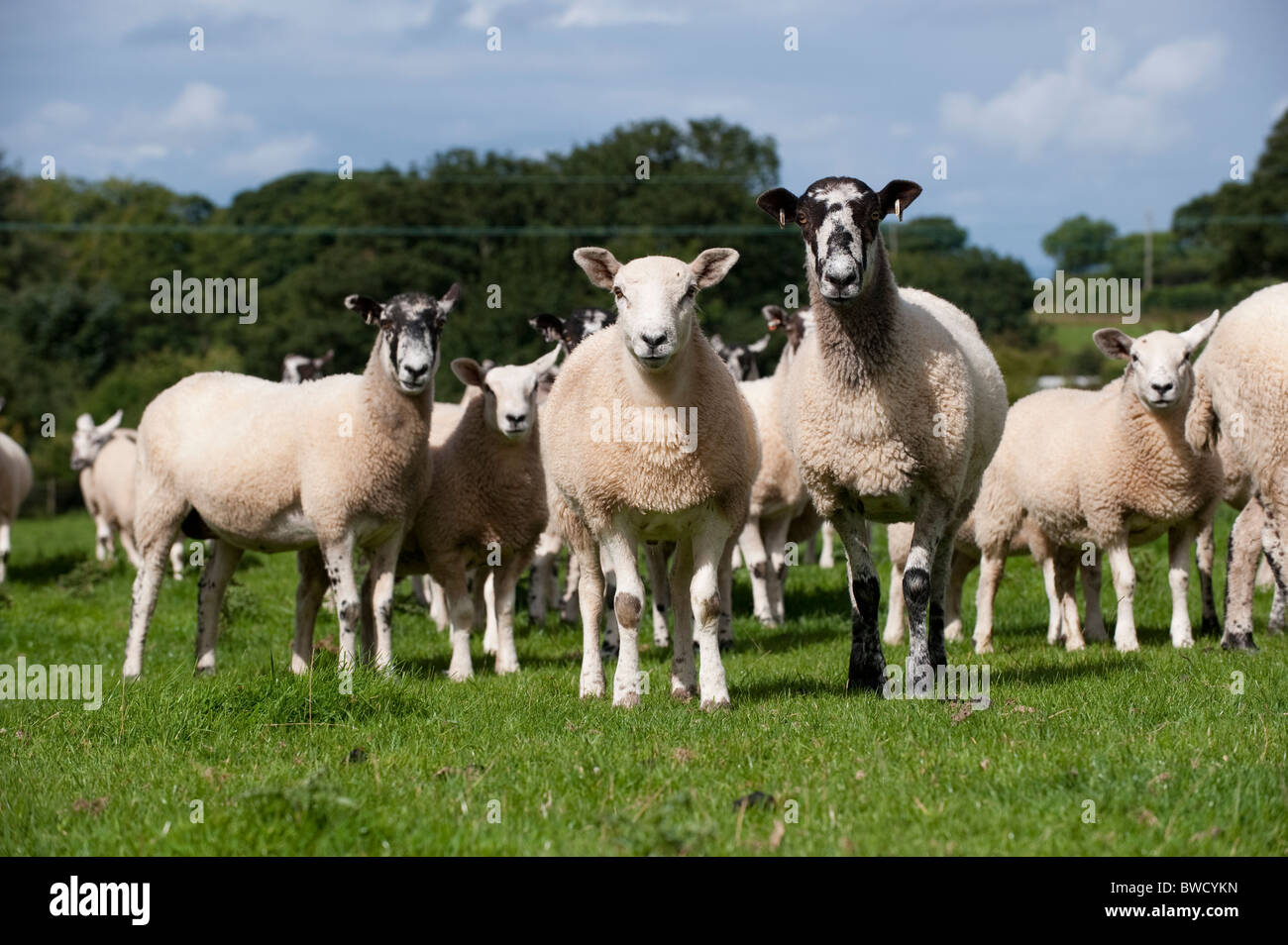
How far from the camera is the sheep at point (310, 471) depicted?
880 centimetres

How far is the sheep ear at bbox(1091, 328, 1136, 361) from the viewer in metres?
9.54

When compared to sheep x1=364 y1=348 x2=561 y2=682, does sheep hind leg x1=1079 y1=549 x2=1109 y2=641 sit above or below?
below

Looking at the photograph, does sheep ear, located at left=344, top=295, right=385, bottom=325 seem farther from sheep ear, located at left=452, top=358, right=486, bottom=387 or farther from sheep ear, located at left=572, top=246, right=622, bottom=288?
sheep ear, located at left=572, top=246, right=622, bottom=288

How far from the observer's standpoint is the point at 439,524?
955cm

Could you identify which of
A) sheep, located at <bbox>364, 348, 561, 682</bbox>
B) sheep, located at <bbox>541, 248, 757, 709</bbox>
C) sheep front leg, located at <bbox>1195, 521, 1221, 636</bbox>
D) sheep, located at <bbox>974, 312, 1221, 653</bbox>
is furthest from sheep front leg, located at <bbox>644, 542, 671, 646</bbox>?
sheep front leg, located at <bbox>1195, 521, 1221, 636</bbox>

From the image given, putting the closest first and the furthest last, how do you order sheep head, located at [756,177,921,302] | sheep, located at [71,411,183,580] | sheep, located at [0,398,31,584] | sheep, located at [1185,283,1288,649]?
sheep head, located at [756,177,921,302] → sheep, located at [1185,283,1288,649] → sheep, located at [0,398,31,584] → sheep, located at [71,411,183,580]

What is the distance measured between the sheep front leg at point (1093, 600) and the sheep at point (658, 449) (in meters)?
3.79

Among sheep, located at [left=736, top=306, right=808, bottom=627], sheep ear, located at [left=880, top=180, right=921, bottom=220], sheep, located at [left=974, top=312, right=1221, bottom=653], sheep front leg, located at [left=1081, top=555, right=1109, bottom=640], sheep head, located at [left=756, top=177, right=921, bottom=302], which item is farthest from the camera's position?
sheep, located at [left=736, top=306, right=808, bottom=627]

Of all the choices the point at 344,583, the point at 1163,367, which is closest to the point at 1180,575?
the point at 1163,367

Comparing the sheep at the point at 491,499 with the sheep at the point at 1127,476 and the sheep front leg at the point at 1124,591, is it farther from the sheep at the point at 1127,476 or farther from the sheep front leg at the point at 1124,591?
the sheep front leg at the point at 1124,591

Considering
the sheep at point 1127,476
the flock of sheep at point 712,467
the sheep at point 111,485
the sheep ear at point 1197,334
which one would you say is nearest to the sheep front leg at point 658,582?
→ the flock of sheep at point 712,467

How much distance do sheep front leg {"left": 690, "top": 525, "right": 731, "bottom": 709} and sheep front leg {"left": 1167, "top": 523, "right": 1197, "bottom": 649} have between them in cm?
373

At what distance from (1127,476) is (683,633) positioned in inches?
142
